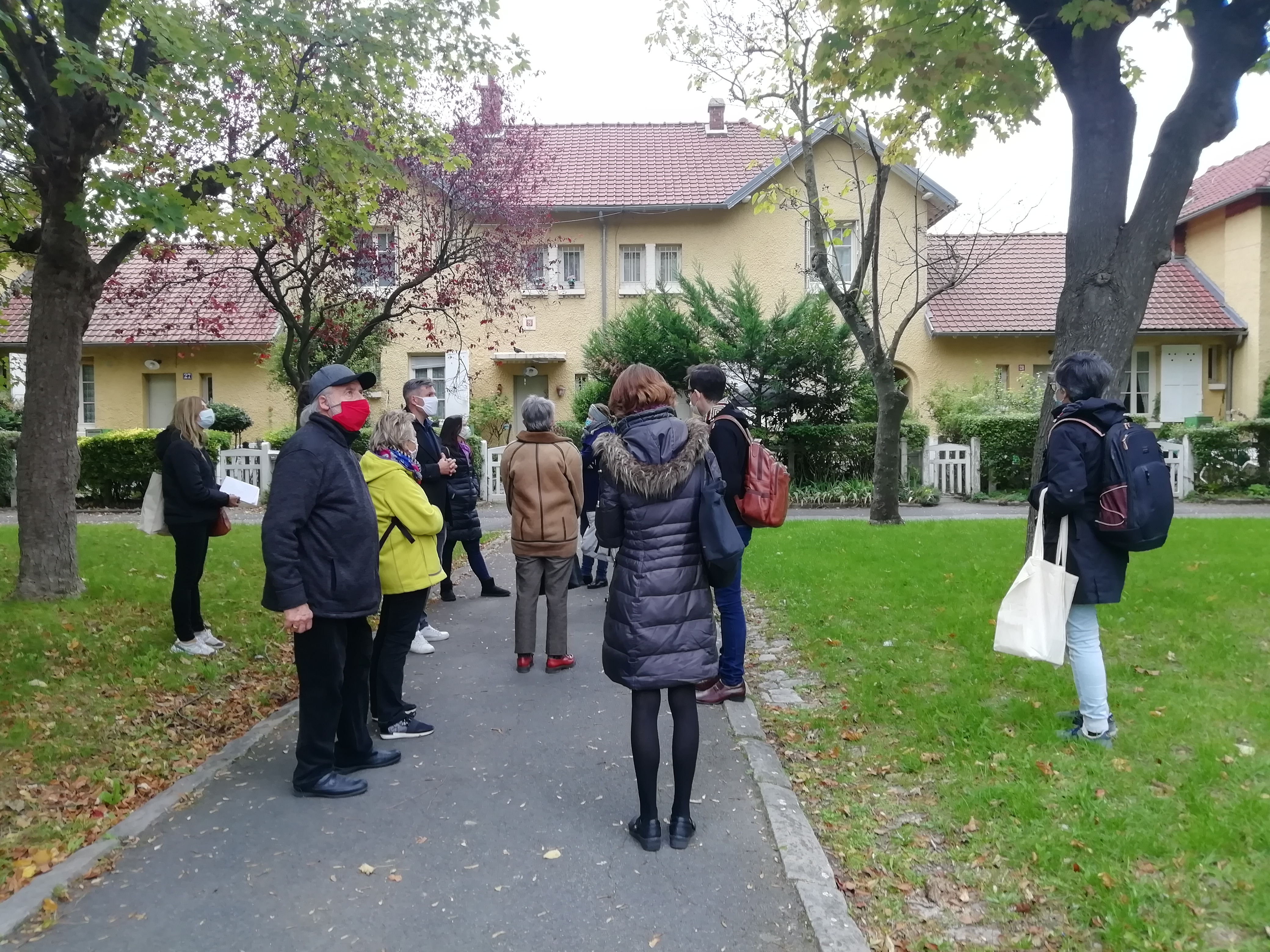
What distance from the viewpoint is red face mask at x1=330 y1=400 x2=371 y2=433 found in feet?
14.9

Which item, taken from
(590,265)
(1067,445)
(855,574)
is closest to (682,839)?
(1067,445)

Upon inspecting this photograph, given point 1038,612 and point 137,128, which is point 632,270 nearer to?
point 137,128

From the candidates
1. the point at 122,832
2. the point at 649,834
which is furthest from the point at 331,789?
the point at 649,834

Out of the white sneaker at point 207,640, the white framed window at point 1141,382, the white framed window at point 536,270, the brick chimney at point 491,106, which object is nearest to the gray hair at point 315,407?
the white sneaker at point 207,640

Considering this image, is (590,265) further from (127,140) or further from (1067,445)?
(1067,445)

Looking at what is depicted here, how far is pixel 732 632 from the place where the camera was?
5.88 meters

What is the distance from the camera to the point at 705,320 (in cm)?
1934

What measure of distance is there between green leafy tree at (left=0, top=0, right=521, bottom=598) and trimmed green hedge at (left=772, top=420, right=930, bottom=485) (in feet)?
36.2

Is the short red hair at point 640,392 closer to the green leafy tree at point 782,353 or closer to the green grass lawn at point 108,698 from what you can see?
the green grass lawn at point 108,698

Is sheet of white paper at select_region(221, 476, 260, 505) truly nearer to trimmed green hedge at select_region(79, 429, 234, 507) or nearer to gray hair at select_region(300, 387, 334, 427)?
gray hair at select_region(300, 387, 334, 427)

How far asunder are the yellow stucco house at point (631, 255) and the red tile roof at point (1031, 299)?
152cm

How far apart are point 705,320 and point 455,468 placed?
12031mm

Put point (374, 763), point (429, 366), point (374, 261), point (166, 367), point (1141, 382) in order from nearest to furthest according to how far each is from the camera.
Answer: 1. point (374, 763)
2. point (374, 261)
3. point (429, 366)
4. point (166, 367)
5. point (1141, 382)

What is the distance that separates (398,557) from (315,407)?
1.02m
